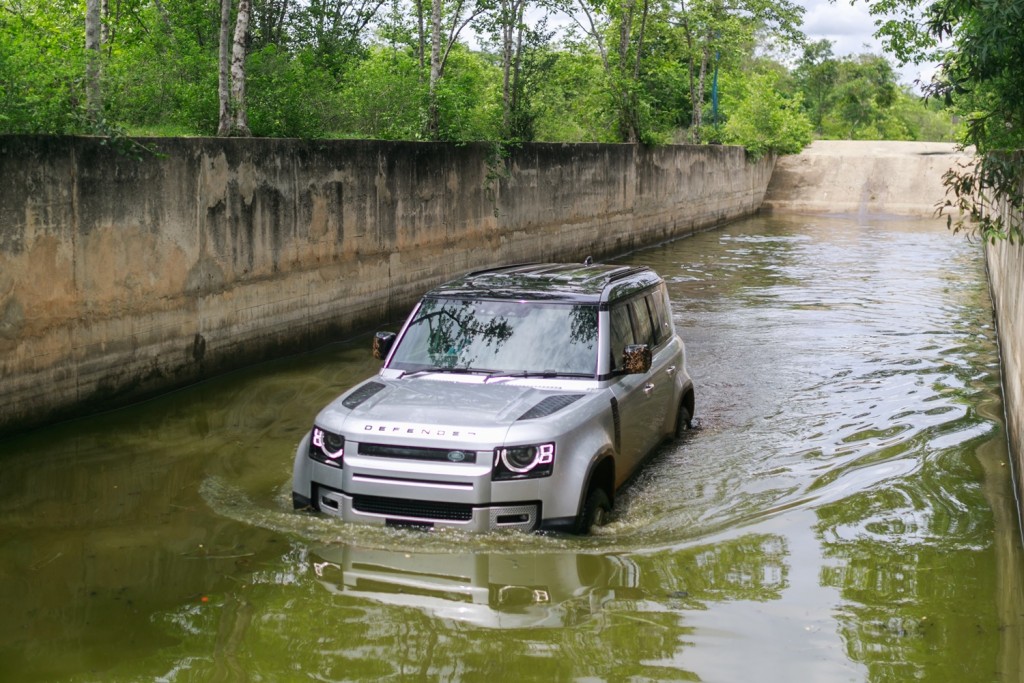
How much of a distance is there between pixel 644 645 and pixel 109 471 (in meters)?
5.12

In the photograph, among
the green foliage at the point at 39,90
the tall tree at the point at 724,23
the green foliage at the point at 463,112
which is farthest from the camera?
the tall tree at the point at 724,23

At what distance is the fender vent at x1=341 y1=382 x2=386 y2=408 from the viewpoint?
757cm

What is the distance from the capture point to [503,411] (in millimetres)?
7285

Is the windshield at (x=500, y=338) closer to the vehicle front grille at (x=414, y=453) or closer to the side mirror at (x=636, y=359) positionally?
the side mirror at (x=636, y=359)

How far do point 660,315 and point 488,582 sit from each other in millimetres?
3976

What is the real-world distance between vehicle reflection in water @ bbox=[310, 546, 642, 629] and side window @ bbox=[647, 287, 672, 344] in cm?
301

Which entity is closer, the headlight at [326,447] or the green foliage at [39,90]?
the headlight at [326,447]

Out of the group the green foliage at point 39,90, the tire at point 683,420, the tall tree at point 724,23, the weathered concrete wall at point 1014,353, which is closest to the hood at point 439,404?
the tire at point 683,420

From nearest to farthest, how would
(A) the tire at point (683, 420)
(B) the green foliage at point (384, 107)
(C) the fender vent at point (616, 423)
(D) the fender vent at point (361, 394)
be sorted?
(D) the fender vent at point (361, 394)
(C) the fender vent at point (616, 423)
(A) the tire at point (683, 420)
(B) the green foliage at point (384, 107)

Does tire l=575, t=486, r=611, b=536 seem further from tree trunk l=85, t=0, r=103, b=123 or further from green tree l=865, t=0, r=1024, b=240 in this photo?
tree trunk l=85, t=0, r=103, b=123

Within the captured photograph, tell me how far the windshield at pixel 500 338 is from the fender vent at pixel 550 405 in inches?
16.6

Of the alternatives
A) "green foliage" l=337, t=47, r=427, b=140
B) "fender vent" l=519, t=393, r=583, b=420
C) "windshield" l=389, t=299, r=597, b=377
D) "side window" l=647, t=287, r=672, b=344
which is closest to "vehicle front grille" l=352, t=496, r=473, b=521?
"fender vent" l=519, t=393, r=583, b=420

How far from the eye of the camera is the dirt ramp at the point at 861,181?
41.9 meters

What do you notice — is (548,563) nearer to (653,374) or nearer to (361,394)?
(361,394)
